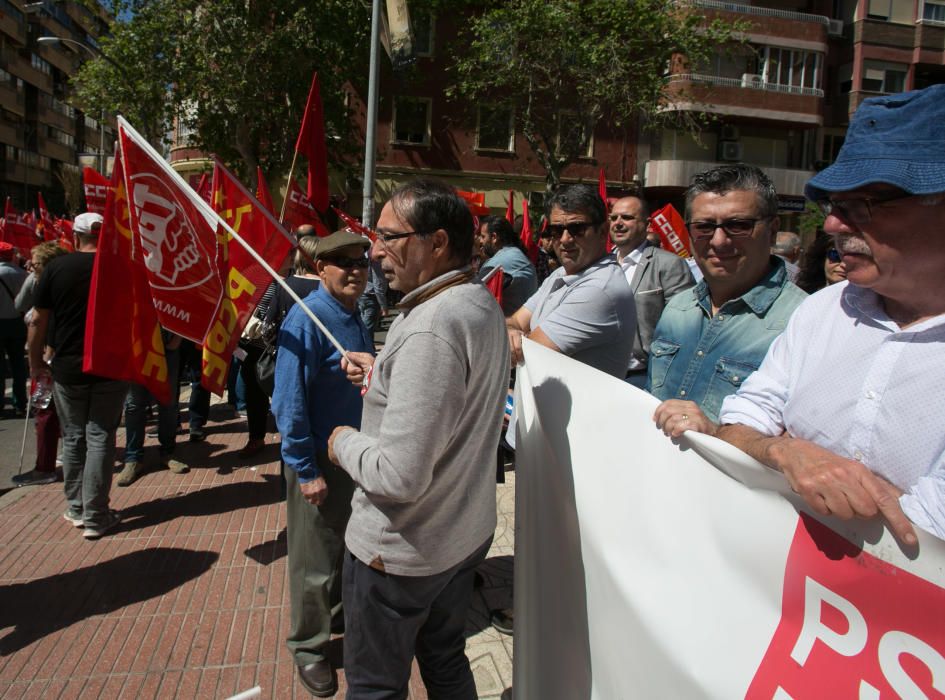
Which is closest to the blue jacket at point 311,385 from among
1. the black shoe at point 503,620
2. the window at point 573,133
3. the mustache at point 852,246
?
the black shoe at point 503,620

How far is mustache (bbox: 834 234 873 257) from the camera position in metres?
1.33

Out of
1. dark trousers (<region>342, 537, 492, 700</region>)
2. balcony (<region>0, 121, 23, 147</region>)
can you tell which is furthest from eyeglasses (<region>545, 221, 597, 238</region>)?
balcony (<region>0, 121, 23, 147</region>)

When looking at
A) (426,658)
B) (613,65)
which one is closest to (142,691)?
(426,658)

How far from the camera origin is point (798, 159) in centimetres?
3078

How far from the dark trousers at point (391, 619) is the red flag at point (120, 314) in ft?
6.75

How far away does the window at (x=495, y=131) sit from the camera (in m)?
26.0

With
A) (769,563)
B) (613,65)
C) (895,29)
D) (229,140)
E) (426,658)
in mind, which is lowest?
(426,658)

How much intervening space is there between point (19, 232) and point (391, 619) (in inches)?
548

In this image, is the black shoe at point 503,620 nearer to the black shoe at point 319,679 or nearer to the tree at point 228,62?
the black shoe at point 319,679

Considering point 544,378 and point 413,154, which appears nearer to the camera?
point 544,378

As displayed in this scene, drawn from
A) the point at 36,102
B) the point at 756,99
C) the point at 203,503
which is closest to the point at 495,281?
the point at 203,503

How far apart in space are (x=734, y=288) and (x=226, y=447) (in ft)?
17.7

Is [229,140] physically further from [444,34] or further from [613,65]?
[613,65]

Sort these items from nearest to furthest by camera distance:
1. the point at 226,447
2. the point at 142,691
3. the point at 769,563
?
1. the point at 769,563
2. the point at 142,691
3. the point at 226,447
